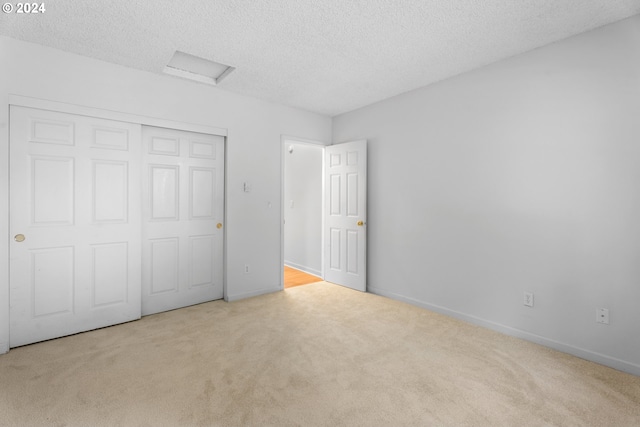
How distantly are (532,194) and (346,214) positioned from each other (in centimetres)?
229

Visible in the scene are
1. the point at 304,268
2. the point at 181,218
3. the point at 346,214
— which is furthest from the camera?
the point at 304,268

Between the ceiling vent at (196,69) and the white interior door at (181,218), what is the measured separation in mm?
616

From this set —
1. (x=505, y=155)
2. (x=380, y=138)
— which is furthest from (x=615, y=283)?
(x=380, y=138)

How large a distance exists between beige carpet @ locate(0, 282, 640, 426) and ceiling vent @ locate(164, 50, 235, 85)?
2.63m

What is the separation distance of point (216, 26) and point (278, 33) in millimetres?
478

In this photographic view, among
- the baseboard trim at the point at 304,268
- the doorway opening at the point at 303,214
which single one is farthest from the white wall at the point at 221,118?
the baseboard trim at the point at 304,268

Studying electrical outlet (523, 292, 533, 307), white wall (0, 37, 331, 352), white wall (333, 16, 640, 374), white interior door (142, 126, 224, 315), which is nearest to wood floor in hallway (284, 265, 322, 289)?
white wall (0, 37, 331, 352)

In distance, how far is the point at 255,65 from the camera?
3.03m

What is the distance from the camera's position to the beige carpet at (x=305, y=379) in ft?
5.71

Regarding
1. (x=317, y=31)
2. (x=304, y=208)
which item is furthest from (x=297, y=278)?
(x=317, y=31)

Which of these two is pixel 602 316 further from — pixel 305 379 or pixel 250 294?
pixel 250 294

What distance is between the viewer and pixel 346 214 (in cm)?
442

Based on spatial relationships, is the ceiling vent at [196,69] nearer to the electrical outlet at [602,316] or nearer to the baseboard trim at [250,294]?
the baseboard trim at [250,294]

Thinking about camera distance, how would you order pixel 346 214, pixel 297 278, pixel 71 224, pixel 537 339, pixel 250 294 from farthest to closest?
pixel 297 278 → pixel 346 214 → pixel 250 294 → pixel 71 224 → pixel 537 339
